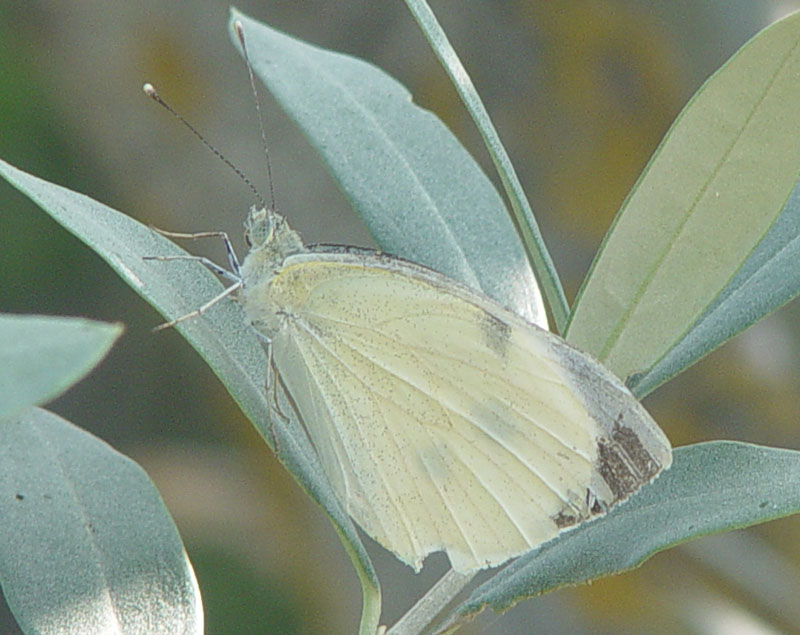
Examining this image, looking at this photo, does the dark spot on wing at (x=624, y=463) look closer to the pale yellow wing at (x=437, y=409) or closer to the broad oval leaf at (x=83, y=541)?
the pale yellow wing at (x=437, y=409)

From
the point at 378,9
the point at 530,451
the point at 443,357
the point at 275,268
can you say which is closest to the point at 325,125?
the point at 275,268

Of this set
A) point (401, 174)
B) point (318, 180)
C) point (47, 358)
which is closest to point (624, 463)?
point (401, 174)

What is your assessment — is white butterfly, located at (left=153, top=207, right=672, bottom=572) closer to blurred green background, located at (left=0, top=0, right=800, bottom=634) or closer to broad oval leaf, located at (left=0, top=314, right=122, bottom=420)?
broad oval leaf, located at (left=0, top=314, right=122, bottom=420)

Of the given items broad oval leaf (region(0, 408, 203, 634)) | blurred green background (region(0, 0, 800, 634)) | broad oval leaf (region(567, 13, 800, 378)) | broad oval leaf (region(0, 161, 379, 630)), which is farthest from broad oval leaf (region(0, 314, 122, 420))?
blurred green background (region(0, 0, 800, 634))

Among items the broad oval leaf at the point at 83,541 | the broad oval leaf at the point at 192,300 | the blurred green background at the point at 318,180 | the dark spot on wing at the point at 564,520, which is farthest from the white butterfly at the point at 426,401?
the blurred green background at the point at 318,180

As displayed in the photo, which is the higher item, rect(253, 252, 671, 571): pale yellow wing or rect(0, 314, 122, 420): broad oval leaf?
rect(0, 314, 122, 420): broad oval leaf

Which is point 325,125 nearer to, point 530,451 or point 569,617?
point 530,451
